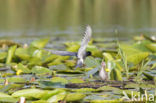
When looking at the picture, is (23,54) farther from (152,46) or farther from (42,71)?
(152,46)

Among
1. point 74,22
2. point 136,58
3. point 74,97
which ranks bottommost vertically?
point 74,97

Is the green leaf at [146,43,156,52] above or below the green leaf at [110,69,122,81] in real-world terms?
above

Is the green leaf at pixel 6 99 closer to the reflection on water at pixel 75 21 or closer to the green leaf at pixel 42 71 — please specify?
the green leaf at pixel 42 71

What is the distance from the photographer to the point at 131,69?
3.22 metres

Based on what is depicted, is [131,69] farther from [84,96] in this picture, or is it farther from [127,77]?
[84,96]

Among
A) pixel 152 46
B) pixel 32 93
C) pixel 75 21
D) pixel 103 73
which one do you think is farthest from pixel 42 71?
pixel 75 21

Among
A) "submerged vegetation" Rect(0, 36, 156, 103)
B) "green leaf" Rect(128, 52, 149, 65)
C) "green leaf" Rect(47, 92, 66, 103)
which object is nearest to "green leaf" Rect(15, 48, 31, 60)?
"submerged vegetation" Rect(0, 36, 156, 103)

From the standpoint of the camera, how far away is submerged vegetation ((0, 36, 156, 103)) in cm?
218

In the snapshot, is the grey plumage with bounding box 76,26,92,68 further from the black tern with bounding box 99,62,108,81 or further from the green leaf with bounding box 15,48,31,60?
the green leaf with bounding box 15,48,31,60

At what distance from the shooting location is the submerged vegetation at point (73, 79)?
2176 mm

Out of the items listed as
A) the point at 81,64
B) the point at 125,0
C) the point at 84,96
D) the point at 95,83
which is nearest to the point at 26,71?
the point at 81,64

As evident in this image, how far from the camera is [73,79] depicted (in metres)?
2.81

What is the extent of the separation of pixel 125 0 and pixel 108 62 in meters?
18.1

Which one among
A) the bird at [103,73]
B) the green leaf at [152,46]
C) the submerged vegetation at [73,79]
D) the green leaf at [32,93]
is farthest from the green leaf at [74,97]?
the green leaf at [152,46]
